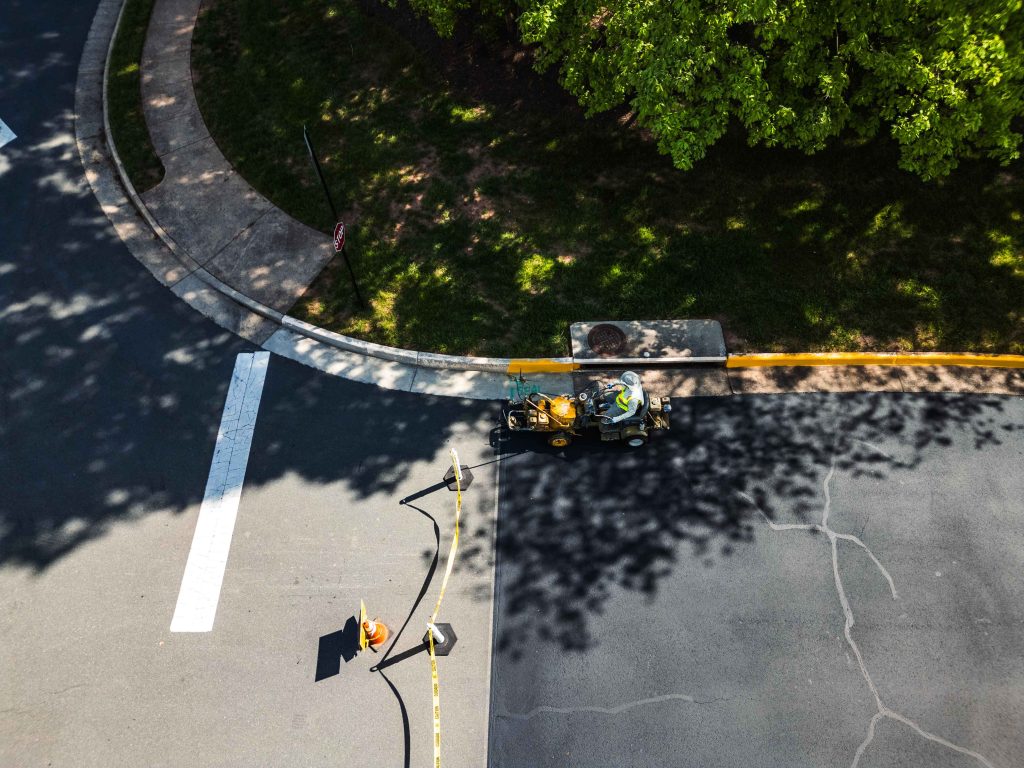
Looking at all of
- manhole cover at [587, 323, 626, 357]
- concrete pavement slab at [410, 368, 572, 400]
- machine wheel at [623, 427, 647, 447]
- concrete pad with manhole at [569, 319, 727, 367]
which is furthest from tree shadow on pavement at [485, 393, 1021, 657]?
manhole cover at [587, 323, 626, 357]

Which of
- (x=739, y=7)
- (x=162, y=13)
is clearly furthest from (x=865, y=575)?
(x=162, y=13)

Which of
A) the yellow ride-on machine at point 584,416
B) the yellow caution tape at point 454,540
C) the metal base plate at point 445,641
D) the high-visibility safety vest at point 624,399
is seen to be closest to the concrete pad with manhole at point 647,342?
the yellow ride-on machine at point 584,416

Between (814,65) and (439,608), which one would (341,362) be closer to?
(439,608)

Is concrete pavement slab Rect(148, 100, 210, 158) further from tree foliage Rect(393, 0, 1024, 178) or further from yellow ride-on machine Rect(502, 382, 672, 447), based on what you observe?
yellow ride-on machine Rect(502, 382, 672, 447)

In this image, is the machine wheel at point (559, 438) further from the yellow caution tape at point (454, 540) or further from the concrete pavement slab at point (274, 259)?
the concrete pavement slab at point (274, 259)

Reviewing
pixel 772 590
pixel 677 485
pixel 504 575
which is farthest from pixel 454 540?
pixel 772 590

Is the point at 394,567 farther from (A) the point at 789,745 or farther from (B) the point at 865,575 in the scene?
(B) the point at 865,575
